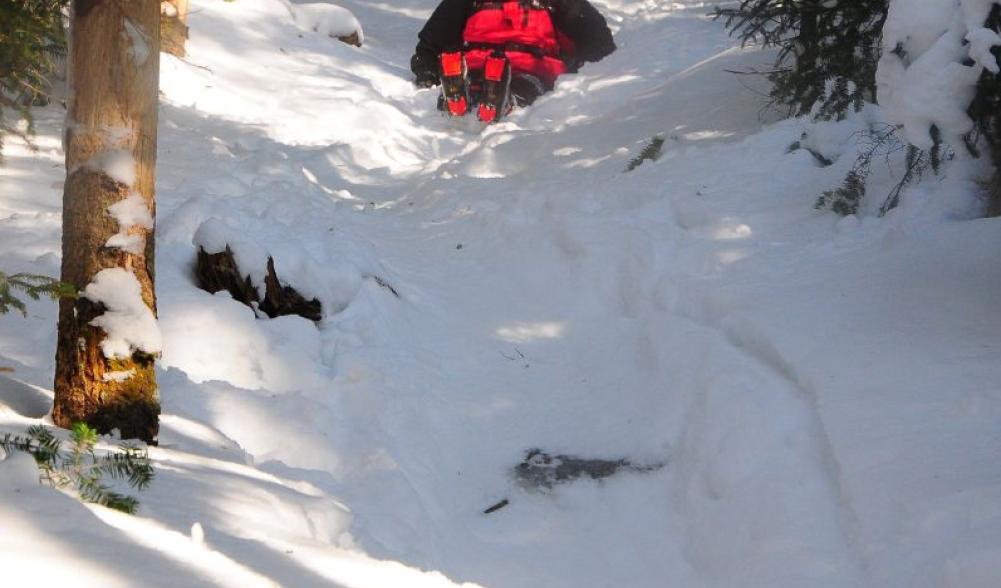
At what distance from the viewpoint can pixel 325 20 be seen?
56.9ft

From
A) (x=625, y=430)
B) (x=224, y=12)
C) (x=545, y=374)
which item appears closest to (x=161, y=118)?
(x=224, y=12)

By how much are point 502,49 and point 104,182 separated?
10.5 m

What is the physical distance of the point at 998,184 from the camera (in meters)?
6.37

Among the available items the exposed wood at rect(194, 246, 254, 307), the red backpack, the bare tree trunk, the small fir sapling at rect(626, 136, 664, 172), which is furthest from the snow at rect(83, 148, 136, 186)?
the red backpack

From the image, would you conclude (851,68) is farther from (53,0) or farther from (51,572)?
(51,572)

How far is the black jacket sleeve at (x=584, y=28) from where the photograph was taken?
1560 cm

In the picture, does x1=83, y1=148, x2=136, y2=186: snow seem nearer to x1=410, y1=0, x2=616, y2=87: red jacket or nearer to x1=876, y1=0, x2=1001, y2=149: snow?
x1=876, y1=0, x2=1001, y2=149: snow

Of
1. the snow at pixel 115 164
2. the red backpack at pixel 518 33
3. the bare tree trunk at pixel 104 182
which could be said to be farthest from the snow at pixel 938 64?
the red backpack at pixel 518 33

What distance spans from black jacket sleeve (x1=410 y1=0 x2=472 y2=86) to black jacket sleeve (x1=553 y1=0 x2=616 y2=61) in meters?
1.29

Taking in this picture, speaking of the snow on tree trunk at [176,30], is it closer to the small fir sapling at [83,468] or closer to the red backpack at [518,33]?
the red backpack at [518,33]

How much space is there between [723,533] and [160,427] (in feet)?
7.54

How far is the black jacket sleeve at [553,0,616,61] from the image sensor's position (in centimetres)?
1560

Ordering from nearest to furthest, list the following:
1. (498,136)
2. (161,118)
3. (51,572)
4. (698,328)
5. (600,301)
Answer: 1. (51,572)
2. (698,328)
3. (600,301)
4. (161,118)
5. (498,136)

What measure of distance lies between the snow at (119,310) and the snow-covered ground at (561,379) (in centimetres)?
42
